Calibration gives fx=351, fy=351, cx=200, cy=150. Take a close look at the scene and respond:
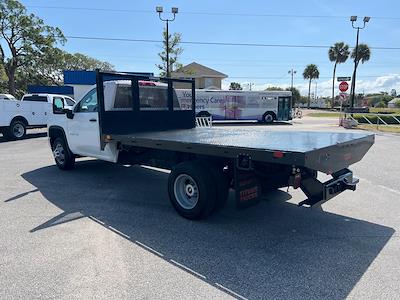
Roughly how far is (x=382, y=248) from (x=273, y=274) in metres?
1.59

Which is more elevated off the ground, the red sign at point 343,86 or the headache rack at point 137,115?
the red sign at point 343,86

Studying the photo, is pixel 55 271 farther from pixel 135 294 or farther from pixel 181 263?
pixel 181 263

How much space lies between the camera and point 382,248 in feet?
13.9

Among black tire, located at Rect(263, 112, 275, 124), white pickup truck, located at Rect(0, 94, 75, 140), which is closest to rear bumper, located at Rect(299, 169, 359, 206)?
white pickup truck, located at Rect(0, 94, 75, 140)

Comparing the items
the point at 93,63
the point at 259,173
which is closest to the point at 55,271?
the point at 259,173

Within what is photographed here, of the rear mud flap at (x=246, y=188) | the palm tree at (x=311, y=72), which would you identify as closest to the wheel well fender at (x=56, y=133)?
the rear mud flap at (x=246, y=188)

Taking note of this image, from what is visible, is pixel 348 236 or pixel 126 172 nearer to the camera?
pixel 348 236

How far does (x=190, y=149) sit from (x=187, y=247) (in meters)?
1.37

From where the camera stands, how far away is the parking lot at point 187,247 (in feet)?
11.1

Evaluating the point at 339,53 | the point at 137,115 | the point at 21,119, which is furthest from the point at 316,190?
the point at 339,53

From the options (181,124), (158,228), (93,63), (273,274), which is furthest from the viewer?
(93,63)

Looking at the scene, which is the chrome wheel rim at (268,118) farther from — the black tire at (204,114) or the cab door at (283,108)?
the black tire at (204,114)

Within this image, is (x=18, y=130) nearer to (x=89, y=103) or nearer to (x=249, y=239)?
(x=89, y=103)

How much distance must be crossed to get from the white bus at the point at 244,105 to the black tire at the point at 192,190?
22.8m
